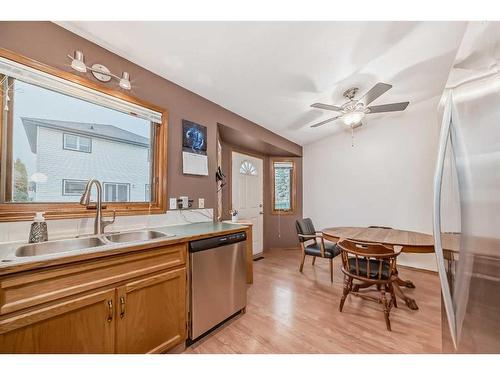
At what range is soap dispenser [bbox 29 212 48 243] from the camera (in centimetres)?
119

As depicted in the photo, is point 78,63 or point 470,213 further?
point 78,63

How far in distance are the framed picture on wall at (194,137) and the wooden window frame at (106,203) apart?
0.23 m

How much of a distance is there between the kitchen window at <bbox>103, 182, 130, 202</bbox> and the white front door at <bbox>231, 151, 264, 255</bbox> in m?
1.97

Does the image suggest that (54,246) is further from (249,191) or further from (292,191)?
(292,191)

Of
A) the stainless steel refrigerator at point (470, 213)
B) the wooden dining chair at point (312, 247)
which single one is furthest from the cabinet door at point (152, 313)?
the wooden dining chair at point (312, 247)

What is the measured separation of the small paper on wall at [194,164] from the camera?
2.21 m

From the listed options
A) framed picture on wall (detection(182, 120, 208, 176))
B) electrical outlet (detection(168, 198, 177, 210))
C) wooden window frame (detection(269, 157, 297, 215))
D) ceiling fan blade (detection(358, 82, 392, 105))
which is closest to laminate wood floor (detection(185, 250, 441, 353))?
electrical outlet (detection(168, 198, 177, 210))

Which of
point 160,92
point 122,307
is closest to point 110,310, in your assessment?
point 122,307

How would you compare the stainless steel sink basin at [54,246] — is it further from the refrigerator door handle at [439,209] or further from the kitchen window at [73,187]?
the refrigerator door handle at [439,209]

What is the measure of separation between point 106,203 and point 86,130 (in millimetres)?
614

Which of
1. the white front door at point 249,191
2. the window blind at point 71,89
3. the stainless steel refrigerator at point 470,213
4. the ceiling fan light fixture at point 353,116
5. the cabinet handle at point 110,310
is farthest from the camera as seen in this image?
the white front door at point 249,191

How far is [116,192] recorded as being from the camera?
5.84 feet

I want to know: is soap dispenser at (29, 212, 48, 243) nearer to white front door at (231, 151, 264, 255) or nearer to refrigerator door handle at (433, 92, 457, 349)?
refrigerator door handle at (433, 92, 457, 349)
